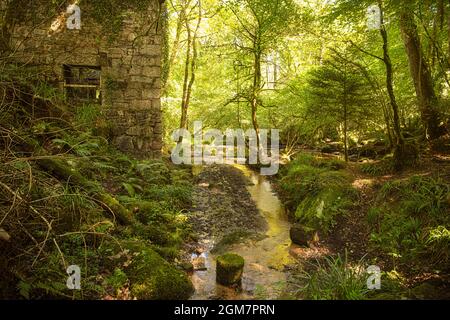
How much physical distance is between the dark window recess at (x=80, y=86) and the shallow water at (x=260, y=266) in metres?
5.52

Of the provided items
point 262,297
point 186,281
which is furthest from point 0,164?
point 262,297

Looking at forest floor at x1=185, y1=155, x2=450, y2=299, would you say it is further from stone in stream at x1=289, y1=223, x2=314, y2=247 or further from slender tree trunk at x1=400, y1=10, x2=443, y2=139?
slender tree trunk at x1=400, y1=10, x2=443, y2=139

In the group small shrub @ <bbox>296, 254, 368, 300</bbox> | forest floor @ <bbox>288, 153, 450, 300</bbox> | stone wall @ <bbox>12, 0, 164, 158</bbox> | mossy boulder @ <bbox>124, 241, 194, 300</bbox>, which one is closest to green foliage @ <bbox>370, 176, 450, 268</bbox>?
forest floor @ <bbox>288, 153, 450, 300</bbox>

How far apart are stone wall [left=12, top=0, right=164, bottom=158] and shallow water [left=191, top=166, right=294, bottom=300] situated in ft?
13.9

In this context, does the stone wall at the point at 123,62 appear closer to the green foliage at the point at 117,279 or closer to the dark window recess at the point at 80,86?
the dark window recess at the point at 80,86

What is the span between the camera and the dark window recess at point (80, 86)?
8541 mm

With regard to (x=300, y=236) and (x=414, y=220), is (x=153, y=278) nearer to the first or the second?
(x=300, y=236)

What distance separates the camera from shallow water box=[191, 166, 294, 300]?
4309 millimetres

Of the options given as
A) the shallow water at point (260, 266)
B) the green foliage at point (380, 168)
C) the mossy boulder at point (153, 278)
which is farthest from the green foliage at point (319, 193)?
the mossy boulder at point (153, 278)

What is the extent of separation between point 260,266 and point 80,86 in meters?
6.87

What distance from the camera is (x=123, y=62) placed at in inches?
340

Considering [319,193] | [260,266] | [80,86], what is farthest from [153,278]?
[80,86]

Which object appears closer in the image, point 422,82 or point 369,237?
point 369,237

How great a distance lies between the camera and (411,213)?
5309mm
